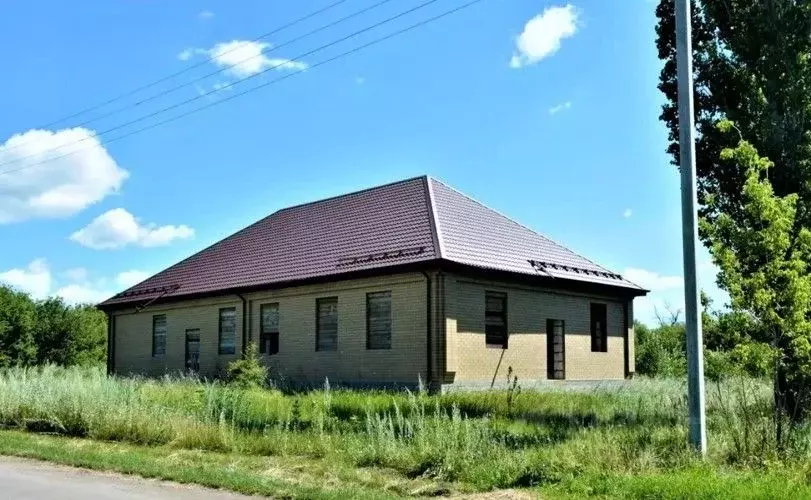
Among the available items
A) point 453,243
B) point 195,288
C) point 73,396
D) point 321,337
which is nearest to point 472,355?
point 453,243

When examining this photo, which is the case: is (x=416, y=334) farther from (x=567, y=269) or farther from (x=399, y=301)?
(x=567, y=269)

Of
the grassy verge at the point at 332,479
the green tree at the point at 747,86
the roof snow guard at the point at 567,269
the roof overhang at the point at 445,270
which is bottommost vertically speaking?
the grassy verge at the point at 332,479

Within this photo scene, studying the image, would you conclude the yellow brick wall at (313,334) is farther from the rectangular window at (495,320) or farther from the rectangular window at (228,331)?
the rectangular window at (495,320)

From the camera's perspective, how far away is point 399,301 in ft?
80.1

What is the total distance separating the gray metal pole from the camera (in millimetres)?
10719

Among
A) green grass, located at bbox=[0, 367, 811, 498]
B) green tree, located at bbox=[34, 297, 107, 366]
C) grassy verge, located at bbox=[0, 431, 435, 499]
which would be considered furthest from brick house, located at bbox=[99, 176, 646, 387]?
grassy verge, located at bbox=[0, 431, 435, 499]

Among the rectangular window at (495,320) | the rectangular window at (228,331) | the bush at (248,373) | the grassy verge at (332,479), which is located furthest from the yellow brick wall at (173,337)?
the grassy verge at (332,479)

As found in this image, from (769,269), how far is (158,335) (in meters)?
28.6

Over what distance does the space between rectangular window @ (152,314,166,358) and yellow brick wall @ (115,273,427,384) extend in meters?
0.22

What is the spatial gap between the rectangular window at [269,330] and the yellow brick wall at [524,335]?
790 cm

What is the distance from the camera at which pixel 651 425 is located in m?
13.2

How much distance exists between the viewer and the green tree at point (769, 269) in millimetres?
10836

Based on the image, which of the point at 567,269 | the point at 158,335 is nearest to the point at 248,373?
the point at 158,335

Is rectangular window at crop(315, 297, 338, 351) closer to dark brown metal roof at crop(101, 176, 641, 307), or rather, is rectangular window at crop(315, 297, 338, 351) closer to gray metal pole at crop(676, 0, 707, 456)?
dark brown metal roof at crop(101, 176, 641, 307)
